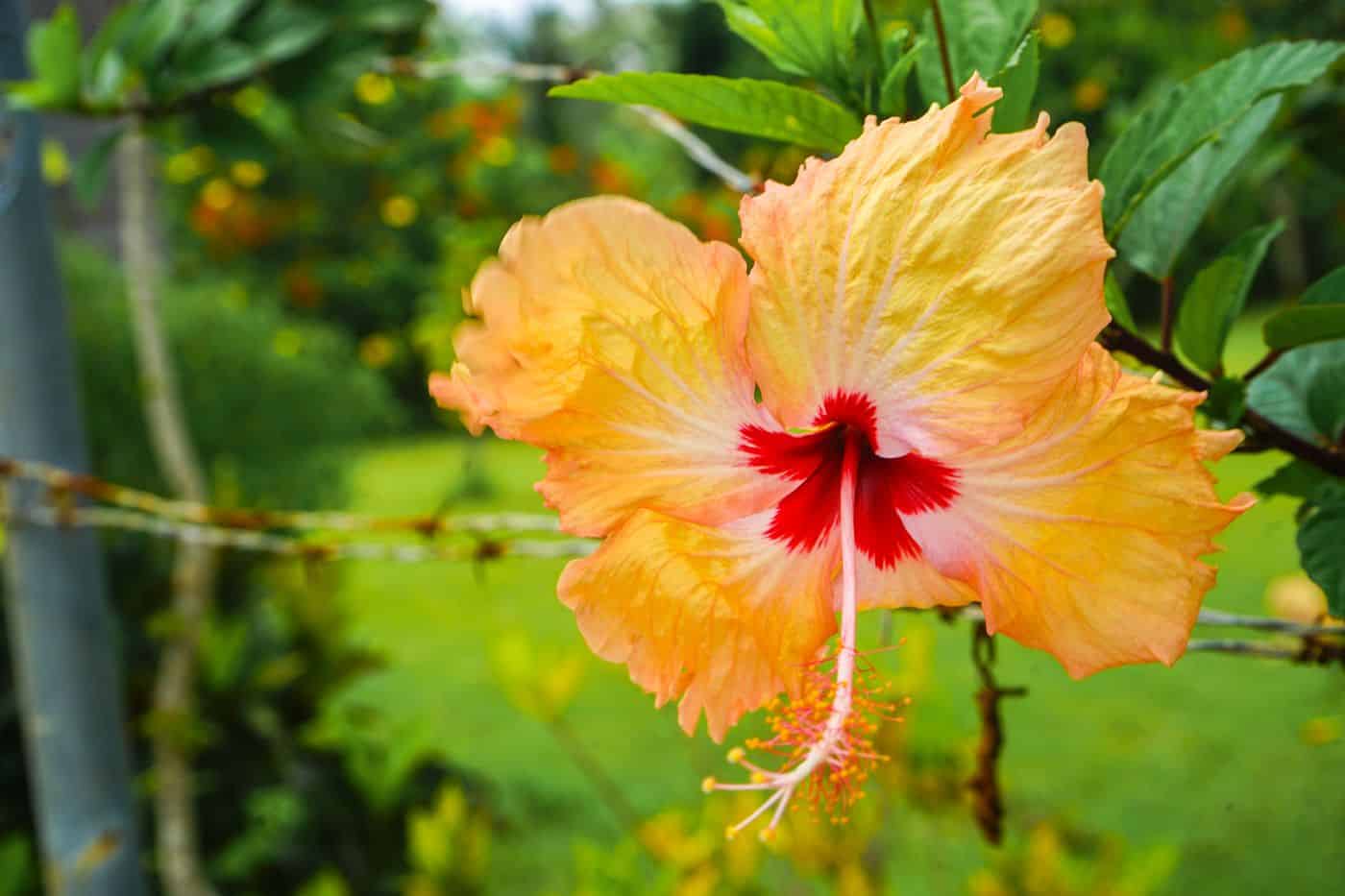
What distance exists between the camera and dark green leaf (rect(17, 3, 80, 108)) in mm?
1025

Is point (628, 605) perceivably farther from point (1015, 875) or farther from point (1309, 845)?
point (1309, 845)

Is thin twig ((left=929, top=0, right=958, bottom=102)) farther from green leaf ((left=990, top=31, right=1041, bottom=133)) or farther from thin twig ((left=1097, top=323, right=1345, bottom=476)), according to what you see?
thin twig ((left=1097, top=323, right=1345, bottom=476))

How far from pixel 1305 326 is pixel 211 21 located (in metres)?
0.99

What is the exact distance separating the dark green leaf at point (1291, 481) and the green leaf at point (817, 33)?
27cm

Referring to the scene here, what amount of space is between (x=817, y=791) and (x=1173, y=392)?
181 millimetres

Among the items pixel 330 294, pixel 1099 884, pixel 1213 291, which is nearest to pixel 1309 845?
pixel 1099 884

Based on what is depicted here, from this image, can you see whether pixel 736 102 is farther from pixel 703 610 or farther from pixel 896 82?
pixel 703 610

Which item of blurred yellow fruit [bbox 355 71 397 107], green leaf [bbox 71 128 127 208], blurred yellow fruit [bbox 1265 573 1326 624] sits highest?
blurred yellow fruit [bbox 355 71 397 107]

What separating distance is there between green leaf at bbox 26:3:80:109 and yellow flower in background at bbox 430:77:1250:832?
2.80 ft

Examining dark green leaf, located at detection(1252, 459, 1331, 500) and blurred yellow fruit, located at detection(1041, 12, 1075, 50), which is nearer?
dark green leaf, located at detection(1252, 459, 1331, 500)

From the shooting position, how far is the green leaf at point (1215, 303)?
505mm

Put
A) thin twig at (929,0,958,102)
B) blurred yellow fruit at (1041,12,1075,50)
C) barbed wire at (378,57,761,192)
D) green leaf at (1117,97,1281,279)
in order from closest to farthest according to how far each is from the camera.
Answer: thin twig at (929,0,958,102) → green leaf at (1117,97,1281,279) → barbed wire at (378,57,761,192) → blurred yellow fruit at (1041,12,1075,50)

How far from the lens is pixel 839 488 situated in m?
0.44

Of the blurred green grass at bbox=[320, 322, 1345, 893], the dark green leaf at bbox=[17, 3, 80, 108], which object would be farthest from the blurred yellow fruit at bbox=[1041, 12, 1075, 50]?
the dark green leaf at bbox=[17, 3, 80, 108]
